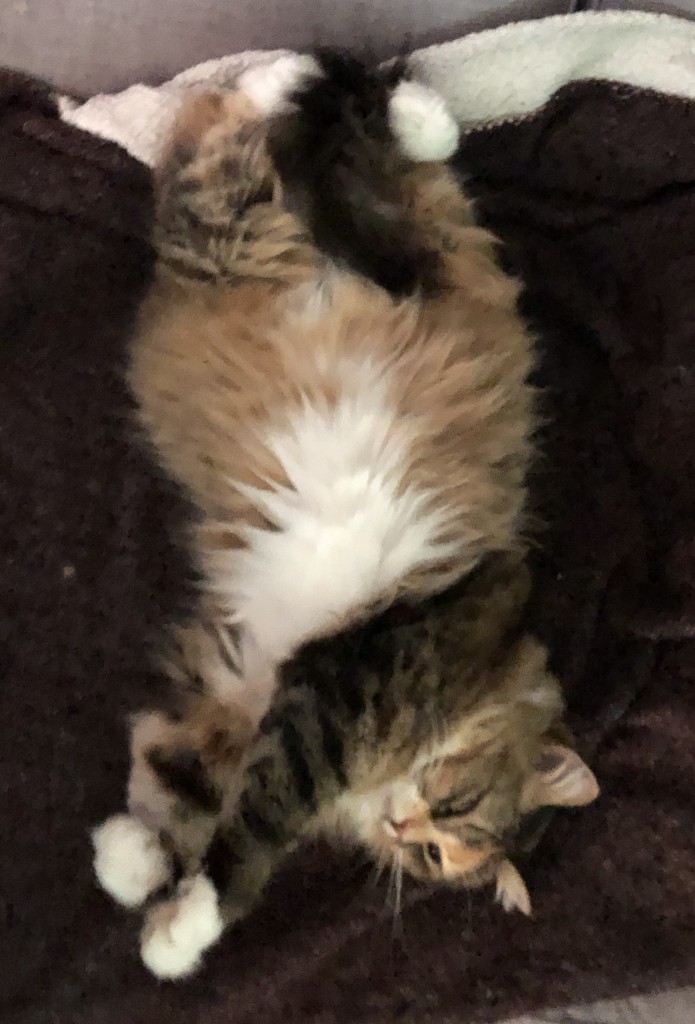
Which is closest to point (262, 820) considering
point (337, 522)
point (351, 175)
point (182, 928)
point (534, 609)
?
point (182, 928)

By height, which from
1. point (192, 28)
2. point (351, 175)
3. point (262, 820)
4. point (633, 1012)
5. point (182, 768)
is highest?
point (192, 28)

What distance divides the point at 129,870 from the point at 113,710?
11.3 inches

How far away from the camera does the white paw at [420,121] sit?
1.53 m

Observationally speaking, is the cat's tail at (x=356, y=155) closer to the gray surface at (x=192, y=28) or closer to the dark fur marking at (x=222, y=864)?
the gray surface at (x=192, y=28)

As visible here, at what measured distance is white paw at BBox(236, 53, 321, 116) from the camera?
1514 mm

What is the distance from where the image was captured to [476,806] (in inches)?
54.4

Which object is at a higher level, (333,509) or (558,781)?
(333,509)

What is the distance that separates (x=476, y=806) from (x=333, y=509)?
0.49m

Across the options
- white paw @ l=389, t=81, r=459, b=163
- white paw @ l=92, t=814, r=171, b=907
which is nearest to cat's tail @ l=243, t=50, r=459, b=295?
white paw @ l=389, t=81, r=459, b=163

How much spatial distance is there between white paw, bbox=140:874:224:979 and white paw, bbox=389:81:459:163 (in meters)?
1.18

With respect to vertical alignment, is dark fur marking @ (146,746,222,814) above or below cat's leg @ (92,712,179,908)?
above

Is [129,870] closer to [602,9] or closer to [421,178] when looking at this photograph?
[421,178]

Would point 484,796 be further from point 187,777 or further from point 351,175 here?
point 351,175

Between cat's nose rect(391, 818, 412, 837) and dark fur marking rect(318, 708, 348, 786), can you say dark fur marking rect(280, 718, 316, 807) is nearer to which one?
dark fur marking rect(318, 708, 348, 786)
